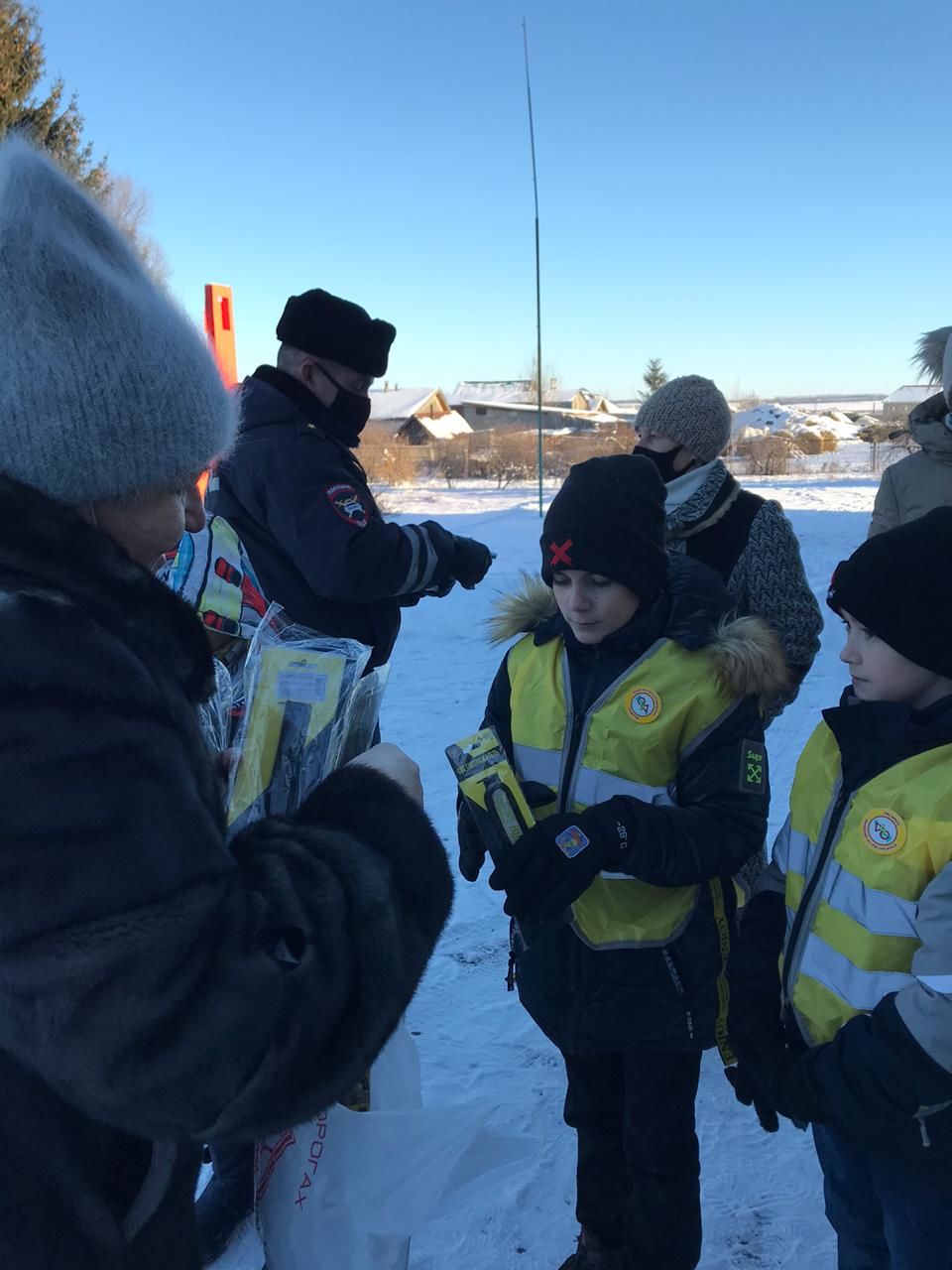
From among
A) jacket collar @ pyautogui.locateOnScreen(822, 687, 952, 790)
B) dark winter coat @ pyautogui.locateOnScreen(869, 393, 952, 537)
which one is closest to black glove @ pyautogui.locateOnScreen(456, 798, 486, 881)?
jacket collar @ pyautogui.locateOnScreen(822, 687, 952, 790)

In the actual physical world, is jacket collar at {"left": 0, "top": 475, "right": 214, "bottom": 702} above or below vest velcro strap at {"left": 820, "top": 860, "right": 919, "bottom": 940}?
above

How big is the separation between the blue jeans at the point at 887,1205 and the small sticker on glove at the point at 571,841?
687mm

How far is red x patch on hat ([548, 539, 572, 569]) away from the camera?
1.94 metres

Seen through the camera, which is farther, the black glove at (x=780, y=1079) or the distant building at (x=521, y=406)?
the distant building at (x=521, y=406)

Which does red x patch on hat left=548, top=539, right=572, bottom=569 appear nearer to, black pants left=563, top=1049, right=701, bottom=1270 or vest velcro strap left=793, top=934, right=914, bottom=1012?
vest velcro strap left=793, top=934, right=914, bottom=1012

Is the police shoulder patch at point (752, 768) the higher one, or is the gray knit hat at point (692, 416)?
the gray knit hat at point (692, 416)

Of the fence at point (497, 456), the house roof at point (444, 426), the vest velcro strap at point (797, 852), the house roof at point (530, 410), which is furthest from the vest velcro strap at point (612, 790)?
the house roof at point (530, 410)

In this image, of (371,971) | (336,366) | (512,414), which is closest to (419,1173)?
(371,971)

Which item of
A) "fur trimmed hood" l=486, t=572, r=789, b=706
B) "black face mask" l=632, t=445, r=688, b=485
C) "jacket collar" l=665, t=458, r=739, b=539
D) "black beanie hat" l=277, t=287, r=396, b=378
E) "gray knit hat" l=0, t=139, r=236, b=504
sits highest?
"black beanie hat" l=277, t=287, r=396, b=378

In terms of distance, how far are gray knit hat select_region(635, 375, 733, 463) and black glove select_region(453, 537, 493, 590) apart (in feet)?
2.16

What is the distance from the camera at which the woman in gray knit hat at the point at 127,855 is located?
0.78 meters

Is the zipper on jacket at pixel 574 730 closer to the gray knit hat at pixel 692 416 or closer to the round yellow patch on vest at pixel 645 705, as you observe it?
the round yellow patch on vest at pixel 645 705

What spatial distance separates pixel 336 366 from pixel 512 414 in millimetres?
51646

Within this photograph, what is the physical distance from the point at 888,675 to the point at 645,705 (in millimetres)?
480
